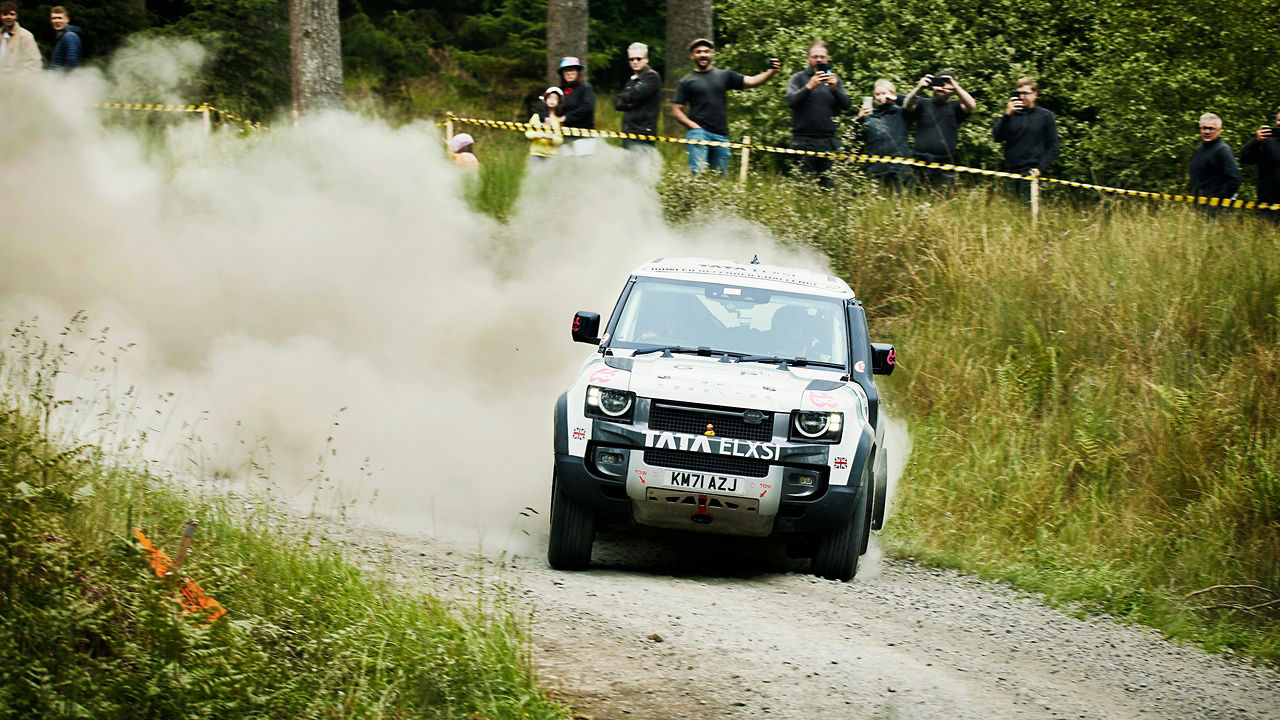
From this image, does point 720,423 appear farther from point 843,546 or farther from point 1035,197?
point 1035,197

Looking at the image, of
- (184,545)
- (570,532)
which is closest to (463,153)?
(570,532)

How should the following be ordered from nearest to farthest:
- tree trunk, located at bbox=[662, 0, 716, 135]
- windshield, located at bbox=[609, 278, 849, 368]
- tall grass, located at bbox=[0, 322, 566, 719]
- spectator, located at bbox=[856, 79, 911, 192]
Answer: tall grass, located at bbox=[0, 322, 566, 719] → windshield, located at bbox=[609, 278, 849, 368] → spectator, located at bbox=[856, 79, 911, 192] → tree trunk, located at bbox=[662, 0, 716, 135]

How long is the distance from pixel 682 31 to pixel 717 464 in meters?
16.9

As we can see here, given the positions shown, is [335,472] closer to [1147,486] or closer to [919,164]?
[1147,486]

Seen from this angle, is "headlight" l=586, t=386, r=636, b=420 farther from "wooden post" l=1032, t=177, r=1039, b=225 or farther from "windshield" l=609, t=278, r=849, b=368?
"wooden post" l=1032, t=177, r=1039, b=225

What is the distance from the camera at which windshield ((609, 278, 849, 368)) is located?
30.1 ft

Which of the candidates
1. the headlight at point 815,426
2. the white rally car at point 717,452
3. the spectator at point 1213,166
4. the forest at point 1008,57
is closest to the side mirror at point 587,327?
the white rally car at point 717,452

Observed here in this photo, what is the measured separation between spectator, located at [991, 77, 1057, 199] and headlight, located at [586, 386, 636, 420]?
9.22 meters

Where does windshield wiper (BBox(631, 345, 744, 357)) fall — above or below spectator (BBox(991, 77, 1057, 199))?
below

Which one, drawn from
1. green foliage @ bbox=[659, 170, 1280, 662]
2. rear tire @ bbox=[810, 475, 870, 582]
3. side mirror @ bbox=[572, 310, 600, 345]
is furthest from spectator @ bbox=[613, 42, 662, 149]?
rear tire @ bbox=[810, 475, 870, 582]

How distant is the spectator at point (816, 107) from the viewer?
52.5ft

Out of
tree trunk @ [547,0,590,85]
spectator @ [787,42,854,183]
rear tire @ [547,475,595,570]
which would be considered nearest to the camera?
rear tire @ [547,475,595,570]

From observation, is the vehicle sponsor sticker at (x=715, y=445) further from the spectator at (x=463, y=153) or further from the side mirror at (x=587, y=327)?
the spectator at (x=463, y=153)

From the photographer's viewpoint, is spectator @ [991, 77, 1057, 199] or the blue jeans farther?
the blue jeans
